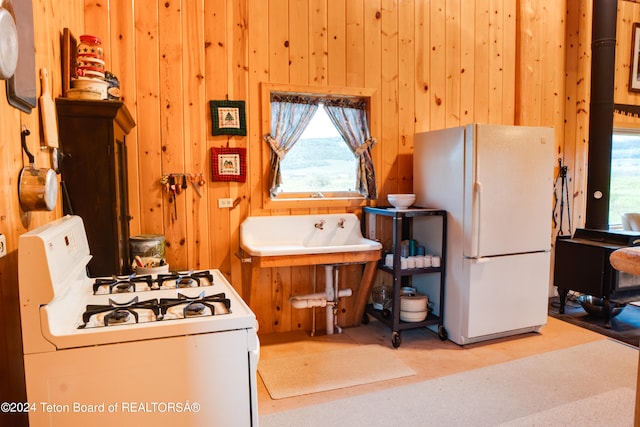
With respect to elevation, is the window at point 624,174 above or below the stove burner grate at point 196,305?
above

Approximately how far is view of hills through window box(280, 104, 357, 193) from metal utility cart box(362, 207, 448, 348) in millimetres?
391

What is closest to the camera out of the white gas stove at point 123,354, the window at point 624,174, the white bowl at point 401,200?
the white gas stove at point 123,354

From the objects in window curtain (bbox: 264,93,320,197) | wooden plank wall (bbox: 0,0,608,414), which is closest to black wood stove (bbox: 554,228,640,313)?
wooden plank wall (bbox: 0,0,608,414)

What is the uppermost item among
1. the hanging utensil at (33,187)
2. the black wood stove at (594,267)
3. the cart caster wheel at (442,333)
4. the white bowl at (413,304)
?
the hanging utensil at (33,187)

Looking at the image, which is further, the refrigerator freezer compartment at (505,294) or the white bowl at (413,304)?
the white bowl at (413,304)

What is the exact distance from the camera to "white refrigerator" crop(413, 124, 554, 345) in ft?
10.7

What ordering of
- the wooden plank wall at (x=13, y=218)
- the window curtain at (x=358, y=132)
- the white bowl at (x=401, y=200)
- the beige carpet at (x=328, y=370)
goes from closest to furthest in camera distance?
the wooden plank wall at (x=13, y=218) < the beige carpet at (x=328, y=370) < the white bowl at (x=401, y=200) < the window curtain at (x=358, y=132)

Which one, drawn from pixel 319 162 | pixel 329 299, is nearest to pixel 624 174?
pixel 319 162

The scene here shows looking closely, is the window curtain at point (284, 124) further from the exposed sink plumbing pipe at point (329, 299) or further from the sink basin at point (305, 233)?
the exposed sink plumbing pipe at point (329, 299)

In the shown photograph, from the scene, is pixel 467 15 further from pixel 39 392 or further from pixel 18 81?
pixel 39 392

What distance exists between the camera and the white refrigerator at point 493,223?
3268mm

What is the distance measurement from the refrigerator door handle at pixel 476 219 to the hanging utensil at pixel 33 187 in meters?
2.70

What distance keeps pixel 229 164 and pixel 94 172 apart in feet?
4.01

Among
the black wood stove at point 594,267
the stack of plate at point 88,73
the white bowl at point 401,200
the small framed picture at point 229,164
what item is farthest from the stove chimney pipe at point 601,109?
the stack of plate at point 88,73
